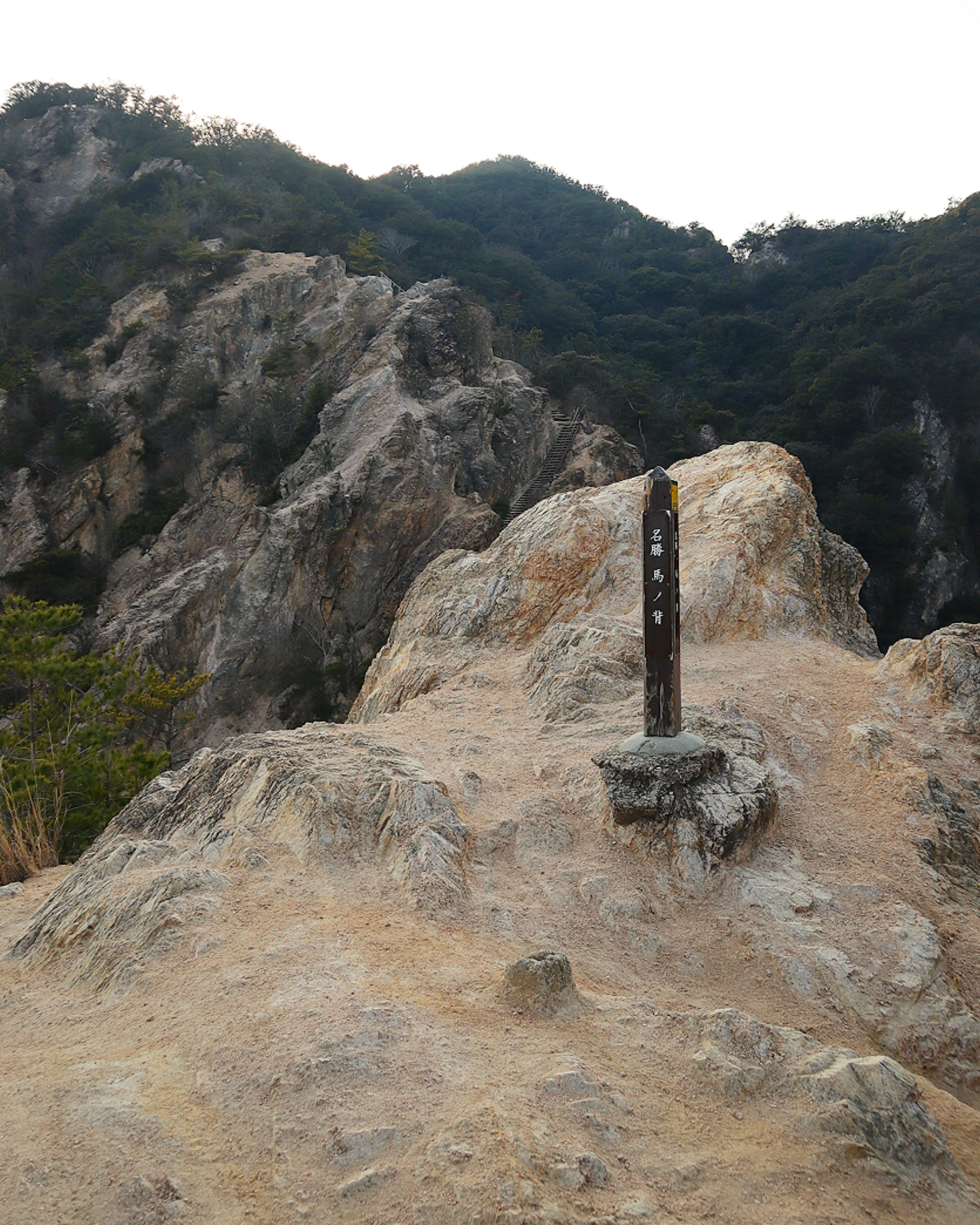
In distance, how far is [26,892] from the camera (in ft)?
23.2

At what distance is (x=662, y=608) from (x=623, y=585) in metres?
5.38

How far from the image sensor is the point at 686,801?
6125 millimetres

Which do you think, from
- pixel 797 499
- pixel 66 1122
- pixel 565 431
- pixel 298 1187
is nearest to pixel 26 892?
pixel 66 1122

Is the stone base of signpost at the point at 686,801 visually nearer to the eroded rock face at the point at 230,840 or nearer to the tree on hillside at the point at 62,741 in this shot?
the eroded rock face at the point at 230,840

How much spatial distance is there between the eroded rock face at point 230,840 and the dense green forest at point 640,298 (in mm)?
23401

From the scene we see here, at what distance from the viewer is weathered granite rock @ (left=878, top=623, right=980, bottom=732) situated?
801 cm

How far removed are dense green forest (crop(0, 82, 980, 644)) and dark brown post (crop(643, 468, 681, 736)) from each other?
2213 centimetres

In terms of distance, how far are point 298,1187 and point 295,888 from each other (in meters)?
2.55

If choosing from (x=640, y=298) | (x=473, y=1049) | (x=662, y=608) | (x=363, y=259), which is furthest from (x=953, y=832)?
(x=640, y=298)

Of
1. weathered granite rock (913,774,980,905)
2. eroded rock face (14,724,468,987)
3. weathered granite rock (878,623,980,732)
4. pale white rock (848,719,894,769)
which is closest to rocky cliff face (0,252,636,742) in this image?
weathered granite rock (878,623,980,732)

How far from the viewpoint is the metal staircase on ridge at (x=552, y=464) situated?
22938 mm

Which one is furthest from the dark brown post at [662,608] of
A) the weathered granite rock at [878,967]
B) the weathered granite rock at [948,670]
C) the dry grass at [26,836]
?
the dry grass at [26,836]

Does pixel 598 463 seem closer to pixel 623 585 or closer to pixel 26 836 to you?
pixel 623 585

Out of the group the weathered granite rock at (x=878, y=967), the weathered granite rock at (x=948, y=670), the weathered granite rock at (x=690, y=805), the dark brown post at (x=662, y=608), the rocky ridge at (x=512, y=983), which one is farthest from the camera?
the weathered granite rock at (x=948, y=670)
